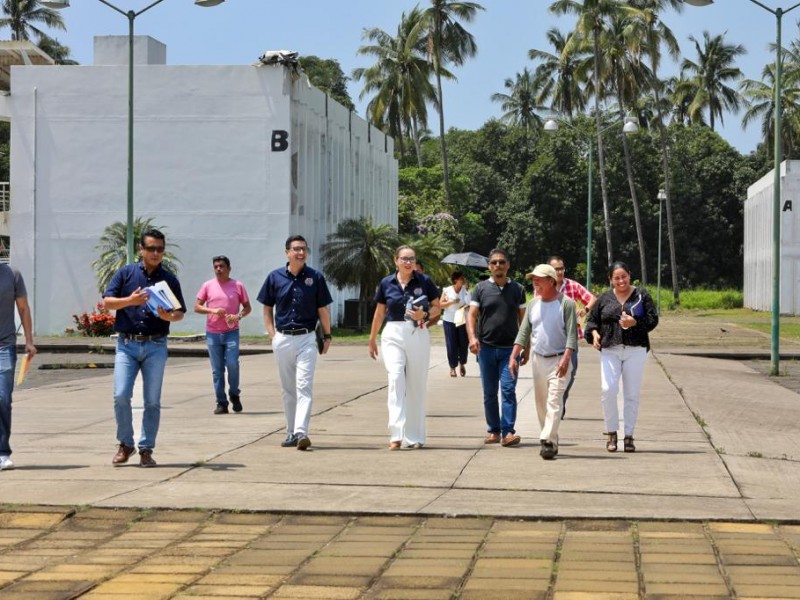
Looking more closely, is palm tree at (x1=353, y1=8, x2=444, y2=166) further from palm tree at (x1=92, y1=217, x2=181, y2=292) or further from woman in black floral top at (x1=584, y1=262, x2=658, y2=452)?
woman in black floral top at (x1=584, y1=262, x2=658, y2=452)

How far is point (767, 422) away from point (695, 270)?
70095 millimetres

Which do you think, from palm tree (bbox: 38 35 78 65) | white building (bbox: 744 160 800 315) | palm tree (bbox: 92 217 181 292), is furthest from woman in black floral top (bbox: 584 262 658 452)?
palm tree (bbox: 38 35 78 65)

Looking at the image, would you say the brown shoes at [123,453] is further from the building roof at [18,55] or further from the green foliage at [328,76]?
the green foliage at [328,76]

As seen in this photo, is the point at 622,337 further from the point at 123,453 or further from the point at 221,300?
the point at 221,300

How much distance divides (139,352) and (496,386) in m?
3.36

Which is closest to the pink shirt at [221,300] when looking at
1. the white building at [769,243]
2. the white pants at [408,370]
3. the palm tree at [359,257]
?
the white pants at [408,370]

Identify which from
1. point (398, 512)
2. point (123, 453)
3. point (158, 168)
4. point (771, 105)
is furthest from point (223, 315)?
point (771, 105)

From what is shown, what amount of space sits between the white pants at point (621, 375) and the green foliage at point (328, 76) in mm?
73275

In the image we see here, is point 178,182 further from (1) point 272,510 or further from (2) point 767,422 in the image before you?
(1) point 272,510

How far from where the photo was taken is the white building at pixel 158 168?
4075 cm

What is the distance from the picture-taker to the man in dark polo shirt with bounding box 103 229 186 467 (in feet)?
35.0

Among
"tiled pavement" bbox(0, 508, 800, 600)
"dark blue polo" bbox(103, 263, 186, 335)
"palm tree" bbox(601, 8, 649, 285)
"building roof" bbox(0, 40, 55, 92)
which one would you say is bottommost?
"tiled pavement" bbox(0, 508, 800, 600)

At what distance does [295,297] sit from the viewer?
12102 millimetres

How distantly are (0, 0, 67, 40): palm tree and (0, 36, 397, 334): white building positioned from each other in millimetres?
38224
